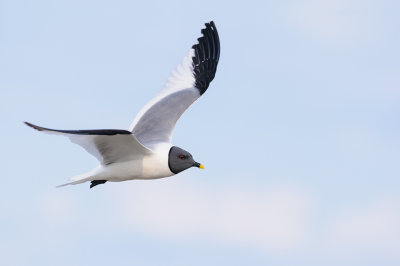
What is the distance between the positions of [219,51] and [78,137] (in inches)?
238

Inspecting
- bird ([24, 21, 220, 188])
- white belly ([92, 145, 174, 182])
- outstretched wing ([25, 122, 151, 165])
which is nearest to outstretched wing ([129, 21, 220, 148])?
bird ([24, 21, 220, 188])

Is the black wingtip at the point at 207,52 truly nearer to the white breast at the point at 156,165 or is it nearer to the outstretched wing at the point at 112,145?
the white breast at the point at 156,165

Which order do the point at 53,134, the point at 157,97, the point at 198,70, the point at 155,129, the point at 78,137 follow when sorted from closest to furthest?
the point at 53,134
the point at 78,137
the point at 155,129
the point at 157,97
the point at 198,70

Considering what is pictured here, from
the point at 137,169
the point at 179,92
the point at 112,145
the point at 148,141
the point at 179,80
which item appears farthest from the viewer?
the point at 179,80

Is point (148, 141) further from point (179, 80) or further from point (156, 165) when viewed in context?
point (179, 80)

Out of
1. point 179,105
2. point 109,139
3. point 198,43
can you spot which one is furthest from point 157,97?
point 109,139

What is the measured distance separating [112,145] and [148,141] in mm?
1495

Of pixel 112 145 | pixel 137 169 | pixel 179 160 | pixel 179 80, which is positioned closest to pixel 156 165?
pixel 137 169

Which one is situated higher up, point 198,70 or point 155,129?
point 198,70

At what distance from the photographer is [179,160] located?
15141 mm

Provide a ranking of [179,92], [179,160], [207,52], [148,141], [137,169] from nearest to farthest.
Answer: [137,169], [179,160], [148,141], [179,92], [207,52]

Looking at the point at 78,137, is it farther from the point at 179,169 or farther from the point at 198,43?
the point at 198,43

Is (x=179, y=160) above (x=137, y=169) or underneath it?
above

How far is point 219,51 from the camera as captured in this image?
19.0m
